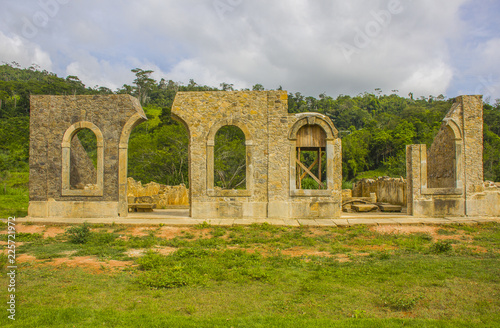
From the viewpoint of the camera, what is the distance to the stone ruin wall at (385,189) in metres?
14.9

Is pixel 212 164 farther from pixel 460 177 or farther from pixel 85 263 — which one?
pixel 460 177

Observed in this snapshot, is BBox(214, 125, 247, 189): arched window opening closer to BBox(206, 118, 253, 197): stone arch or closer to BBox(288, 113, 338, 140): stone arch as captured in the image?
BBox(206, 118, 253, 197): stone arch

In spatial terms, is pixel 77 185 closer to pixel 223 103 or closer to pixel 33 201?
pixel 33 201

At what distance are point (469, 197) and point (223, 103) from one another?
8910 mm

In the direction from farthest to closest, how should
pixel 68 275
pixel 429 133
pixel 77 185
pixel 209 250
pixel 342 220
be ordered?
1. pixel 429 133
2. pixel 77 185
3. pixel 342 220
4. pixel 209 250
5. pixel 68 275

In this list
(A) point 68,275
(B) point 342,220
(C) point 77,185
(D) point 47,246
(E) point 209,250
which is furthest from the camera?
(C) point 77,185

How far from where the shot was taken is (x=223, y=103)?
12219mm

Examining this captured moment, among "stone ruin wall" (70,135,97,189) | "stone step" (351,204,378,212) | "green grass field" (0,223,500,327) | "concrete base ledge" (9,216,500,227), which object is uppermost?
"stone ruin wall" (70,135,97,189)

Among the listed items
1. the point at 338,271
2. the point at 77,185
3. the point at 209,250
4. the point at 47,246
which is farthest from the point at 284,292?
the point at 77,185

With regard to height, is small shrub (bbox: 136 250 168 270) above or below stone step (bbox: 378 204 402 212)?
below

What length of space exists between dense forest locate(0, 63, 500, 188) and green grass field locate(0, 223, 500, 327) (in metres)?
15.5

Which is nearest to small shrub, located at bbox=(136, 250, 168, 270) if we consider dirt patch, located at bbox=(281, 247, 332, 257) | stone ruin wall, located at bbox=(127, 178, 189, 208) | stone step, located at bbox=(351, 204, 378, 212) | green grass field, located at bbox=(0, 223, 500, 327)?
green grass field, located at bbox=(0, 223, 500, 327)

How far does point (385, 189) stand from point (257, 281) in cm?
1168

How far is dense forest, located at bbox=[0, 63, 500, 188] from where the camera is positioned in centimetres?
2480
